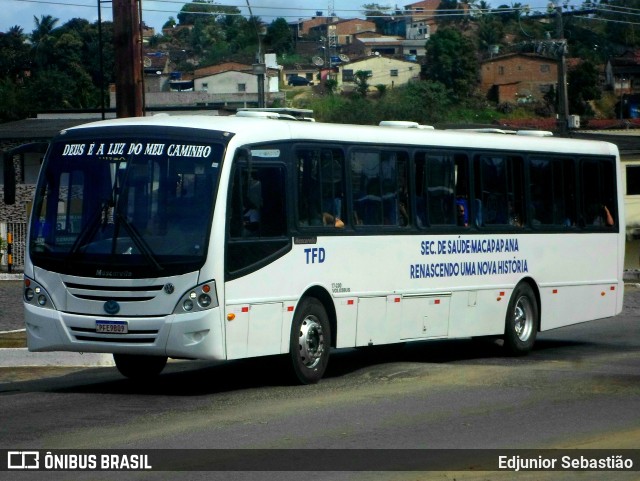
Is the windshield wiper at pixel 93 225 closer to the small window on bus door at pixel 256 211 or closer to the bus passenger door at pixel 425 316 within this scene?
the small window on bus door at pixel 256 211

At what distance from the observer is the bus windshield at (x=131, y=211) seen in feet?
40.9

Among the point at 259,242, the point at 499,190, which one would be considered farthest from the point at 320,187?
the point at 499,190

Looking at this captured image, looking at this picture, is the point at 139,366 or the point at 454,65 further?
the point at 454,65

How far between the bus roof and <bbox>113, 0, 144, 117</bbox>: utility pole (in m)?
4.24

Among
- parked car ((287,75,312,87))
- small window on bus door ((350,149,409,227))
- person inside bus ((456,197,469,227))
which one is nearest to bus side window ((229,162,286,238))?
small window on bus door ((350,149,409,227))

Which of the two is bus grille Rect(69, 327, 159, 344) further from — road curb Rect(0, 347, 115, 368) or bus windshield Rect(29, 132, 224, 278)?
road curb Rect(0, 347, 115, 368)

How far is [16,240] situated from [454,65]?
265 ft

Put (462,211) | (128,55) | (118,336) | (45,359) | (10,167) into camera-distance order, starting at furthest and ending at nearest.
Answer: (128,55), (462,211), (45,359), (10,167), (118,336)

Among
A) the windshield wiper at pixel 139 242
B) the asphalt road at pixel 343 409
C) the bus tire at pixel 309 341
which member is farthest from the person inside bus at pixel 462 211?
the windshield wiper at pixel 139 242

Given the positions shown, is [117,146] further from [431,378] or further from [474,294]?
[474,294]

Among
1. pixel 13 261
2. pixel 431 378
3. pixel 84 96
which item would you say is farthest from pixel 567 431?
pixel 84 96

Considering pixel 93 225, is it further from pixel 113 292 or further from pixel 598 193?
pixel 598 193

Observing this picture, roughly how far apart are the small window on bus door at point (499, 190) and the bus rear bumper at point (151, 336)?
19.0 feet

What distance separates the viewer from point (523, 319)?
58.5 ft
